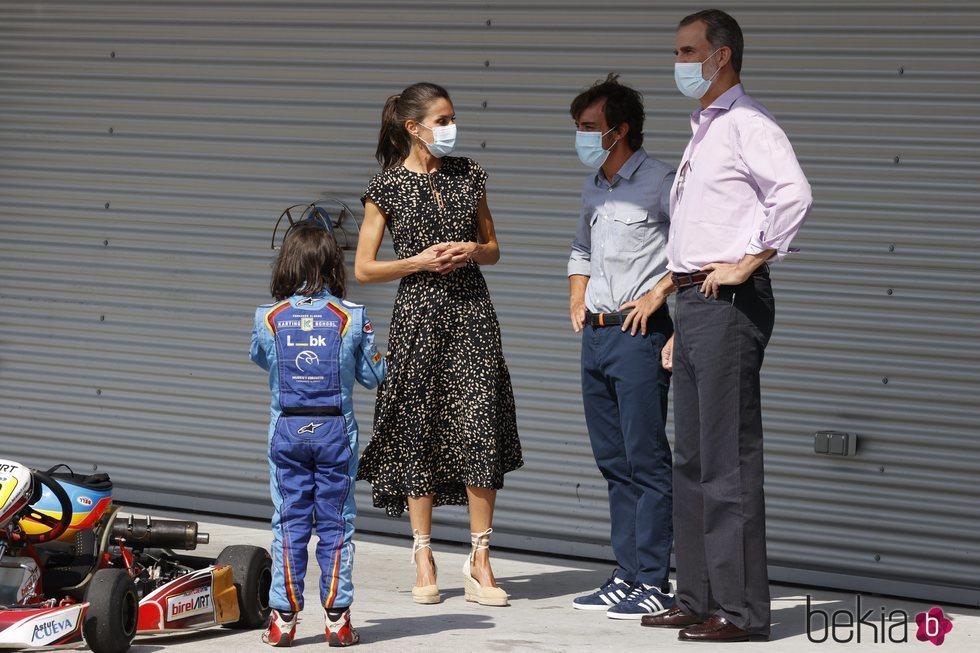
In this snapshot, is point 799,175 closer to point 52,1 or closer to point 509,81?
point 509,81

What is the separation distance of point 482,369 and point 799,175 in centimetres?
158

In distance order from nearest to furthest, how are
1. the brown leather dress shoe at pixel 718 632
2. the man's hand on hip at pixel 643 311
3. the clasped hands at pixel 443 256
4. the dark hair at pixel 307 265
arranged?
the dark hair at pixel 307 265 < the brown leather dress shoe at pixel 718 632 < the man's hand on hip at pixel 643 311 < the clasped hands at pixel 443 256

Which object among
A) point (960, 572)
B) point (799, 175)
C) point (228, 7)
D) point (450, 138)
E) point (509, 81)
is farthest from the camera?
point (228, 7)

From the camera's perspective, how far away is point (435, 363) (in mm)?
5922

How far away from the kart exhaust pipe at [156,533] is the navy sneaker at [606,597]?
158 cm

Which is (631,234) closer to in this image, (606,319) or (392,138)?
(606,319)

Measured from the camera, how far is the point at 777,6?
6.77 meters

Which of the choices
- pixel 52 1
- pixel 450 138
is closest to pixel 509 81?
pixel 450 138

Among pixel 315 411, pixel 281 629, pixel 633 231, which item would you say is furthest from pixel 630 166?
pixel 281 629

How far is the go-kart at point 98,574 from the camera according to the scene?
4.74 metres

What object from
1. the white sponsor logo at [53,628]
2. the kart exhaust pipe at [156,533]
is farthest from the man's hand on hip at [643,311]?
the white sponsor logo at [53,628]

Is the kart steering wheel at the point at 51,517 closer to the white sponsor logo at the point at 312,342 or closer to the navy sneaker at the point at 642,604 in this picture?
the white sponsor logo at the point at 312,342

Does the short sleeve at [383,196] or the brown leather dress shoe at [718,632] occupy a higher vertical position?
the short sleeve at [383,196]

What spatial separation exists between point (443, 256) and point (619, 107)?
0.93m
